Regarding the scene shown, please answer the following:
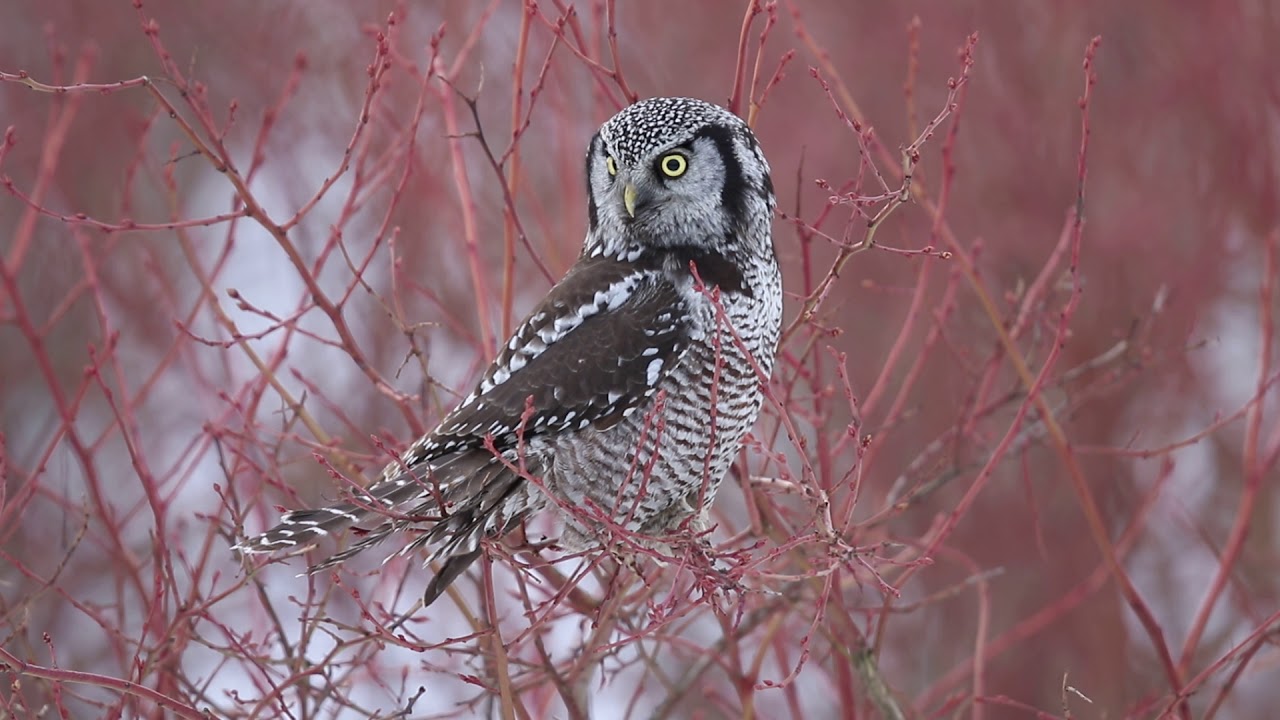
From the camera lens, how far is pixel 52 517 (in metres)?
9.34

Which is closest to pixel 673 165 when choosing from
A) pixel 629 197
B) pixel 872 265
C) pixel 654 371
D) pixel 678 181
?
pixel 678 181

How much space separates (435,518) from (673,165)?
130 cm

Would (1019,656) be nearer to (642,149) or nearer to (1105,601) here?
(1105,601)

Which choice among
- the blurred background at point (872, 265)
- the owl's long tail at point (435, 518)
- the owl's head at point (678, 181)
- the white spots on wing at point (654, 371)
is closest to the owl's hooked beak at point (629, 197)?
the owl's head at point (678, 181)

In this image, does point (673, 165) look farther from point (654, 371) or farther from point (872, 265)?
point (872, 265)

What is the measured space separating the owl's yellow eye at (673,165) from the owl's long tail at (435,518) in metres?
0.99

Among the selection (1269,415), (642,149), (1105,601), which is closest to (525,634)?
(642,149)

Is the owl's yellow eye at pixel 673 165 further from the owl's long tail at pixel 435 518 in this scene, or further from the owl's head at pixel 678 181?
the owl's long tail at pixel 435 518

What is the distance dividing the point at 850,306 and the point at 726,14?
8.63 ft

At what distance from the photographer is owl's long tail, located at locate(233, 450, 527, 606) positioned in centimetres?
341

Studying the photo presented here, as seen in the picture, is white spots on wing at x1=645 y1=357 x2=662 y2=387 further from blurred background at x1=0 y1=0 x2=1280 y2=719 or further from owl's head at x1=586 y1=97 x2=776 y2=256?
blurred background at x1=0 y1=0 x2=1280 y2=719

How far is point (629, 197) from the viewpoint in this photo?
12.7 ft

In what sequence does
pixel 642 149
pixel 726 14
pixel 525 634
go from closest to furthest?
pixel 525 634 < pixel 642 149 < pixel 726 14

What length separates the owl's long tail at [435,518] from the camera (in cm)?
341
